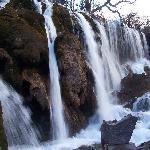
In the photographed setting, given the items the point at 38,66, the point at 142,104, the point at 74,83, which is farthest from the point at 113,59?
the point at 38,66

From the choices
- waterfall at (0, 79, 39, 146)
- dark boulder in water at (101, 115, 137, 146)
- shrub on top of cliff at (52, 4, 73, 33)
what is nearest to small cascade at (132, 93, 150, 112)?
shrub on top of cliff at (52, 4, 73, 33)

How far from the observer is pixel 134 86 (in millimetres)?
20297

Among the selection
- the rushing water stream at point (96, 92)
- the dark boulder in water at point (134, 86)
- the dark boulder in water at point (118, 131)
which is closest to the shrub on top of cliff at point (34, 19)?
the rushing water stream at point (96, 92)

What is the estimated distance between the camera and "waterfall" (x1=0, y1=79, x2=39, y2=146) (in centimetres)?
1198

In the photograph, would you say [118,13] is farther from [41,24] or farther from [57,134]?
[57,134]

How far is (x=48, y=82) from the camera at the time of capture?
14609 mm

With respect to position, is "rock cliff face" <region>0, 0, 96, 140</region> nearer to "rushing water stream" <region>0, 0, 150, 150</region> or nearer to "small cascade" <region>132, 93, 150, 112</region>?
"rushing water stream" <region>0, 0, 150, 150</region>

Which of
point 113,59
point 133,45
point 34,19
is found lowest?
point 113,59

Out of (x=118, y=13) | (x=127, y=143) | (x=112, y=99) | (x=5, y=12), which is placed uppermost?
(x=118, y=13)

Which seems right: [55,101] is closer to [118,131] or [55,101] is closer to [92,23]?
[118,131]

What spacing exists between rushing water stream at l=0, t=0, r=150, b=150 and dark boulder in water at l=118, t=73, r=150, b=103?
438 mm

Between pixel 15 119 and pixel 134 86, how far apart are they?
9.06m

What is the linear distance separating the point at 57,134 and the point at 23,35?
317 centimetres

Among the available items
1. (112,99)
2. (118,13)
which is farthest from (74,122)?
(118,13)
